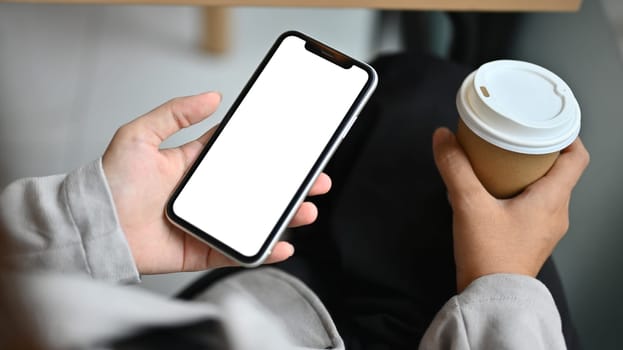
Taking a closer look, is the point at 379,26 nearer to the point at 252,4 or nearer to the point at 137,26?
the point at 137,26

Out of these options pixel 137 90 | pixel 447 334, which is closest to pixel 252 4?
pixel 447 334

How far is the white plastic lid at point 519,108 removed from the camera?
19.5 inches

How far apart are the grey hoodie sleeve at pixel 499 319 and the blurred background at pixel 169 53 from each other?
0.23 m

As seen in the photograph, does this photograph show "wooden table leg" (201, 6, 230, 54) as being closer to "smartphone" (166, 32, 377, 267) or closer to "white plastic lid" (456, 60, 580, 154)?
"smartphone" (166, 32, 377, 267)

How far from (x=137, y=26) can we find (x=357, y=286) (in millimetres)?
778

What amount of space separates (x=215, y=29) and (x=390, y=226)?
24.6 inches

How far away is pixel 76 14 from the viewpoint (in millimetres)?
1227

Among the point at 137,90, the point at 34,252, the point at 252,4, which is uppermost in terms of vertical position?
the point at 252,4

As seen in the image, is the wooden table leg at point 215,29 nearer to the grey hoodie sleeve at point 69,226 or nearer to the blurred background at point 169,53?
the blurred background at point 169,53

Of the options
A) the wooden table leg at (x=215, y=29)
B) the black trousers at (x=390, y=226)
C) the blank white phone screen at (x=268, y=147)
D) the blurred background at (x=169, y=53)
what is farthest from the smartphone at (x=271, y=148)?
the wooden table leg at (x=215, y=29)

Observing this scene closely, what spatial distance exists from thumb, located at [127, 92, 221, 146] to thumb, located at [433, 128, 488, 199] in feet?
0.64

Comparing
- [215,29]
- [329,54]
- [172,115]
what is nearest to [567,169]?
[329,54]

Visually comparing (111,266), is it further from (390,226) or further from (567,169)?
(567,169)

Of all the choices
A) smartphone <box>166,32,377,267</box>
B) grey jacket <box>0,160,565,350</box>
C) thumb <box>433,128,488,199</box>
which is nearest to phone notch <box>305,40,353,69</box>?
smartphone <box>166,32,377,267</box>
